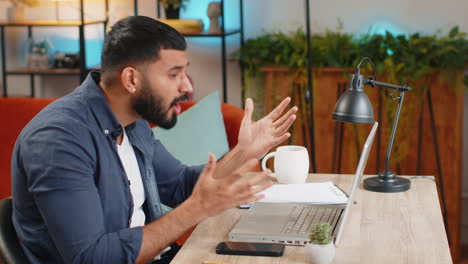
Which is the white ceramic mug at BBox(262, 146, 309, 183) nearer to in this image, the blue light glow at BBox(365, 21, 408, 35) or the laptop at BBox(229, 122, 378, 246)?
the laptop at BBox(229, 122, 378, 246)

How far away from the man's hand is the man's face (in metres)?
0.22

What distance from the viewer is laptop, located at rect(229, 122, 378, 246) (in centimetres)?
143

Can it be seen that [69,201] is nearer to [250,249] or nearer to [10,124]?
[250,249]

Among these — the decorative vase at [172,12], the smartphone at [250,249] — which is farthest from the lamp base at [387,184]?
the decorative vase at [172,12]

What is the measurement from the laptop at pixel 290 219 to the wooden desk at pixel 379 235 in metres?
0.03

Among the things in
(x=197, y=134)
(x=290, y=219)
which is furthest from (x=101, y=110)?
(x=197, y=134)

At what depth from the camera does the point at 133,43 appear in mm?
1596

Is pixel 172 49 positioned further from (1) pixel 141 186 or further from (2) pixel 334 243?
(2) pixel 334 243

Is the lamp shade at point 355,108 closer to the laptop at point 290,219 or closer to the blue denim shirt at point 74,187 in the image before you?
the laptop at point 290,219

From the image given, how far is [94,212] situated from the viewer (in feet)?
4.64

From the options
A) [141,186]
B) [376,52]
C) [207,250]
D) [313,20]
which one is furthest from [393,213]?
[313,20]

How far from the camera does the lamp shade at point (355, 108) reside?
173 cm

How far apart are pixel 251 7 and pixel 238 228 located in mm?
2161

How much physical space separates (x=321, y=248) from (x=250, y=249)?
172mm
